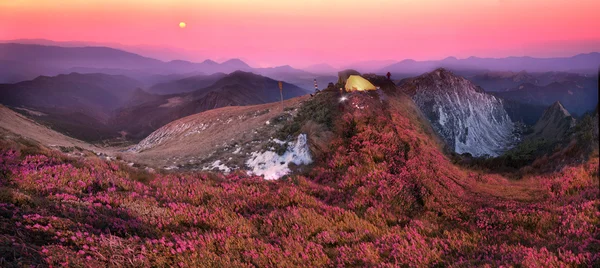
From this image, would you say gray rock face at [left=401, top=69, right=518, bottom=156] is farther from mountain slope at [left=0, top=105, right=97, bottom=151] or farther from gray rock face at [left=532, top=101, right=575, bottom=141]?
mountain slope at [left=0, top=105, right=97, bottom=151]

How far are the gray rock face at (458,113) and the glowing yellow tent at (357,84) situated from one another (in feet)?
97.8

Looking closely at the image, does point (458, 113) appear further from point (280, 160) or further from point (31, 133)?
point (31, 133)

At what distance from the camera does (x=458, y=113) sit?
193ft

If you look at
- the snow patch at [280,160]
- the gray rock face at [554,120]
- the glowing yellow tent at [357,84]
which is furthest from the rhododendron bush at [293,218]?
the gray rock face at [554,120]

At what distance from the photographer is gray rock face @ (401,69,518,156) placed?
181 feet

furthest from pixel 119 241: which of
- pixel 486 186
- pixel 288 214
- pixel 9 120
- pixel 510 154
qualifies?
pixel 9 120

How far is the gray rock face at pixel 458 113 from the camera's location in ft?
181

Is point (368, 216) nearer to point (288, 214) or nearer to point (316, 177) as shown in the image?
point (288, 214)

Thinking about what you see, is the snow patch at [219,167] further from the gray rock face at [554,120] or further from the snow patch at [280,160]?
the gray rock face at [554,120]

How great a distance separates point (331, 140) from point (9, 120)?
2324 inches

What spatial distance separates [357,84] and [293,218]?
1972 cm

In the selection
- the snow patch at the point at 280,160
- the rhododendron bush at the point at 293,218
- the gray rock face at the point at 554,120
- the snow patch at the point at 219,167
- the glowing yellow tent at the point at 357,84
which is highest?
the glowing yellow tent at the point at 357,84

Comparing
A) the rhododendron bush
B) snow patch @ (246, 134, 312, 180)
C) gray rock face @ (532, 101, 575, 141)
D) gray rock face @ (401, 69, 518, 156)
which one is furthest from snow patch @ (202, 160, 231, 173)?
gray rock face @ (532, 101, 575, 141)

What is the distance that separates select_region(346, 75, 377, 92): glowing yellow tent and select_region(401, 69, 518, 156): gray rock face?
2982 centimetres
